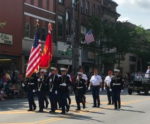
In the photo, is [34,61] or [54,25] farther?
[54,25]

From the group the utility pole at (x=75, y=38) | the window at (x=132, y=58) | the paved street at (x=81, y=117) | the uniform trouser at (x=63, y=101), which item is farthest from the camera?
the window at (x=132, y=58)

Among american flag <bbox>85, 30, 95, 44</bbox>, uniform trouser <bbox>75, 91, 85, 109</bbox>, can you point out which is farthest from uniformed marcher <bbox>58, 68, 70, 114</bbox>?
american flag <bbox>85, 30, 95, 44</bbox>

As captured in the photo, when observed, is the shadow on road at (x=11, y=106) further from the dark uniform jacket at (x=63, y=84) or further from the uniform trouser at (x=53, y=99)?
the dark uniform jacket at (x=63, y=84)

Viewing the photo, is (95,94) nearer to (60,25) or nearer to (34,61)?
(34,61)

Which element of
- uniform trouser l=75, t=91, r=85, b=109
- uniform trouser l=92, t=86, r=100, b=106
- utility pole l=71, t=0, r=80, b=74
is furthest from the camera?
utility pole l=71, t=0, r=80, b=74

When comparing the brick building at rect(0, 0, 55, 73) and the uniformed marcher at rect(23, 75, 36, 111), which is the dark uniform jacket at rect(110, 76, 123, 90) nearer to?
the uniformed marcher at rect(23, 75, 36, 111)

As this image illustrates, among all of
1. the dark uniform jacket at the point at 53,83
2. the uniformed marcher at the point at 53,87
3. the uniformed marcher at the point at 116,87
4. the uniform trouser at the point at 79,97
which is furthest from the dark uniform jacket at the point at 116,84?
the dark uniform jacket at the point at 53,83

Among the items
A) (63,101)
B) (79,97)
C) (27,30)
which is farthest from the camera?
(27,30)

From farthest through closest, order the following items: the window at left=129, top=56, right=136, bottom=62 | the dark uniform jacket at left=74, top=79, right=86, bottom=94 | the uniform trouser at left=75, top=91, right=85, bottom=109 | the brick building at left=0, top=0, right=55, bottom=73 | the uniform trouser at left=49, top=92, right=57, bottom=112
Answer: the window at left=129, top=56, right=136, bottom=62 < the brick building at left=0, top=0, right=55, bottom=73 < the dark uniform jacket at left=74, top=79, right=86, bottom=94 < the uniform trouser at left=75, top=91, right=85, bottom=109 < the uniform trouser at left=49, top=92, right=57, bottom=112

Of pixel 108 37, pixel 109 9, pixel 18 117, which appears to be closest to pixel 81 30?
pixel 108 37

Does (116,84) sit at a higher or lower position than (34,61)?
lower

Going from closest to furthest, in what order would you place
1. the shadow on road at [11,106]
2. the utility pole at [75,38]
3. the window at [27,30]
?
the shadow on road at [11,106]
the window at [27,30]
the utility pole at [75,38]

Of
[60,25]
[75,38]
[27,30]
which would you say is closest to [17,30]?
[27,30]

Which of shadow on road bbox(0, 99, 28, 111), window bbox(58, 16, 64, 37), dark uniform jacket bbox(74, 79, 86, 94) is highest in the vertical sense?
window bbox(58, 16, 64, 37)
